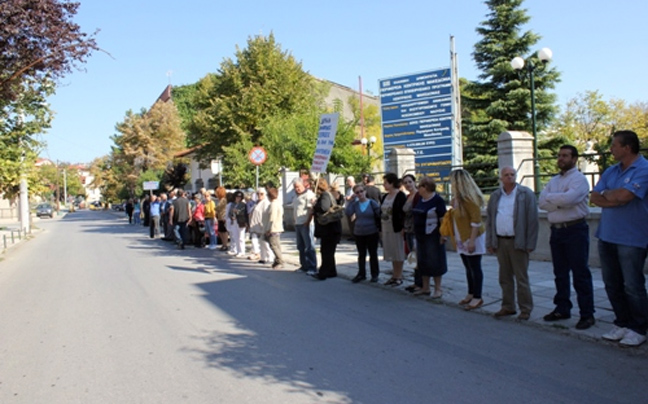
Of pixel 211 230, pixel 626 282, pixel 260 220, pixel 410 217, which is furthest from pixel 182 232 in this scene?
pixel 626 282

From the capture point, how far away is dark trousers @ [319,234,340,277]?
992 centimetres

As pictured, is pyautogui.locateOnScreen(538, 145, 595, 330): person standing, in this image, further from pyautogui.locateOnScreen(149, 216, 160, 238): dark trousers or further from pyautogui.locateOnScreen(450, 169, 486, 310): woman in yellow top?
pyautogui.locateOnScreen(149, 216, 160, 238): dark trousers

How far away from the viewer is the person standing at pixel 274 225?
37.9 feet

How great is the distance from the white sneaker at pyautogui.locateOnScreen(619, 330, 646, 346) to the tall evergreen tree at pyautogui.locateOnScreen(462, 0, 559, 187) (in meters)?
22.0

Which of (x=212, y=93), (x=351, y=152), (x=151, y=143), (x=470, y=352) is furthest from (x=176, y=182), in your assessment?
(x=470, y=352)

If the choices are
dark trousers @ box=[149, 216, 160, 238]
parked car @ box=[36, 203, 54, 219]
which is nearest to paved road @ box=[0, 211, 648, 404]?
dark trousers @ box=[149, 216, 160, 238]

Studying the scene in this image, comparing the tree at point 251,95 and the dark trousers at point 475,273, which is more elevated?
the tree at point 251,95

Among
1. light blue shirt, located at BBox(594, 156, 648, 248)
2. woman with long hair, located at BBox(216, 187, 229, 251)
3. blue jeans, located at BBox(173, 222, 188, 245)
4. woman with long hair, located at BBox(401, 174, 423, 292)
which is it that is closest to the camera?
light blue shirt, located at BBox(594, 156, 648, 248)

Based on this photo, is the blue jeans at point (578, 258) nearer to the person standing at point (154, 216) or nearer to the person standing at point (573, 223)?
the person standing at point (573, 223)

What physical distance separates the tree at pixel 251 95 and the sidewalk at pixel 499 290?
1601 cm

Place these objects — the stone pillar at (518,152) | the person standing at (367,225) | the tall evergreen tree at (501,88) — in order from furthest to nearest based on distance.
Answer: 1. the tall evergreen tree at (501,88)
2. the stone pillar at (518,152)
3. the person standing at (367,225)

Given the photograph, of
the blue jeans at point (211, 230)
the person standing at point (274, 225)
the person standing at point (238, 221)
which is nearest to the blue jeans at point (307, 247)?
the person standing at point (274, 225)

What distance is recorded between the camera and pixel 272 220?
455 inches

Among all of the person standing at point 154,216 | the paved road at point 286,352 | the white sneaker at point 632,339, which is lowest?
the paved road at point 286,352
